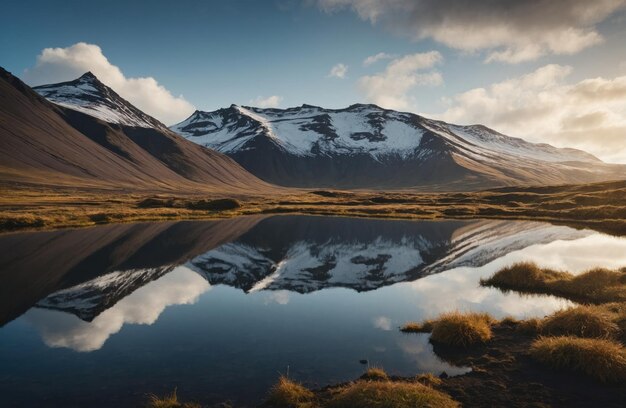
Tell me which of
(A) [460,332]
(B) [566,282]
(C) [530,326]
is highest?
(B) [566,282]

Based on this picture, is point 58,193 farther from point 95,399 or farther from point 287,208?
point 95,399

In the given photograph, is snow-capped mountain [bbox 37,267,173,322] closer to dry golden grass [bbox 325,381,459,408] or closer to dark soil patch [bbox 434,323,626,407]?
dry golden grass [bbox 325,381,459,408]

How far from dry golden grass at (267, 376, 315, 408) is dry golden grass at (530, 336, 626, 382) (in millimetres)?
9766

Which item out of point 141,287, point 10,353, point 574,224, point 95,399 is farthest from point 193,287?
point 574,224

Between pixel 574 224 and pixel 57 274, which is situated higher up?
pixel 574 224

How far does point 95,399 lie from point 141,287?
60.8ft

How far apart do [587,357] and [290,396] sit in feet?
37.1

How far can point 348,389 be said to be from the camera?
1370cm

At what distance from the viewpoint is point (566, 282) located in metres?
30.9

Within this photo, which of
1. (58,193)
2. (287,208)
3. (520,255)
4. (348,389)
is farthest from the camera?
(58,193)

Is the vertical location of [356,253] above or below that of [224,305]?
above

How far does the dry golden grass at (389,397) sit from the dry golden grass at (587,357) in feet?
18.5

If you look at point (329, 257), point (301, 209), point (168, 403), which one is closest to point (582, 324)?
point (168, 403)

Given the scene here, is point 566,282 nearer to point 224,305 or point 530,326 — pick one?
point 530,326
